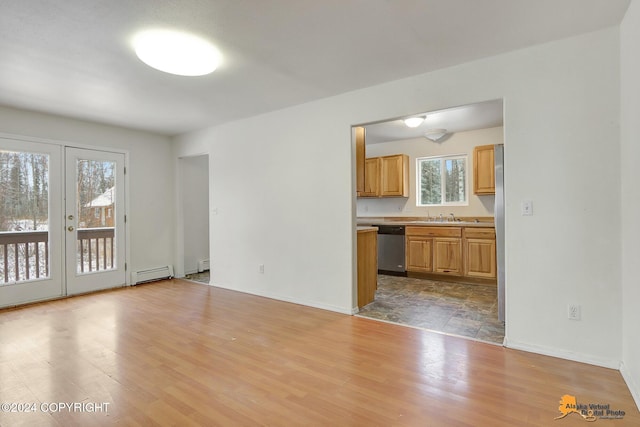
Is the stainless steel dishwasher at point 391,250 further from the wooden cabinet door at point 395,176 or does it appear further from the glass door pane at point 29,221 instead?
the glass door pane at point 29,221

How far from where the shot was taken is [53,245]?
13.8 feet

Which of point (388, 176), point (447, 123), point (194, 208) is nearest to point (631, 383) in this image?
point (447, 123)

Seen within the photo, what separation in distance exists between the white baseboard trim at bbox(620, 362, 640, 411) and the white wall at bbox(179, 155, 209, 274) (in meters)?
5.82

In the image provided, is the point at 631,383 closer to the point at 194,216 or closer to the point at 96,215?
the point at 194,216

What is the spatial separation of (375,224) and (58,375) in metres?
4.61

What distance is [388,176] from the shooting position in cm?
607

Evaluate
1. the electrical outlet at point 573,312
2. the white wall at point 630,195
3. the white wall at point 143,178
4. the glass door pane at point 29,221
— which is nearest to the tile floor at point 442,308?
the electrical outlet at point 573,312

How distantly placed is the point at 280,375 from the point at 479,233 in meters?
3.80

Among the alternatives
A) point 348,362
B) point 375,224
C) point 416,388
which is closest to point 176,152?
point 375,224

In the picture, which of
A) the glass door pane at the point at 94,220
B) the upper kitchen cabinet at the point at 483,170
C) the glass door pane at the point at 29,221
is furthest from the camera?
the upper kitchen cabinet at the point at 483,170

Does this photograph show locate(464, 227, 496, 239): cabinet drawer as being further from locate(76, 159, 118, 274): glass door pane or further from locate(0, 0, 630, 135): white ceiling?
locate(76, 159, 118, 274): glass door pane

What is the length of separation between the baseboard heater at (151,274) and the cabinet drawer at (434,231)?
4254 mm

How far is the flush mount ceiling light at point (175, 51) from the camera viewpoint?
7.57 feet

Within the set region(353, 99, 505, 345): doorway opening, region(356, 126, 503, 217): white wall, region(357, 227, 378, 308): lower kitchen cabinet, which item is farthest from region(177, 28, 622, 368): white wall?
region(356, 126, 503, 217): white wall
